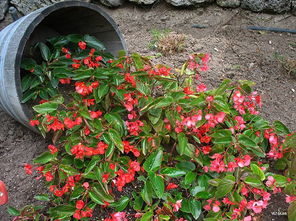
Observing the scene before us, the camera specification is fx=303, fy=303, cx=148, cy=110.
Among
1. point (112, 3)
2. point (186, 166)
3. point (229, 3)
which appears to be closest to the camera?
point (186, 166)

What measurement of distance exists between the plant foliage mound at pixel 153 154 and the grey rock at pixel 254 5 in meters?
1.92

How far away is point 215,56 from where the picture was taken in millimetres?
2820

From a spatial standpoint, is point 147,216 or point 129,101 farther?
point 129,101

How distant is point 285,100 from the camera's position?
2.36m

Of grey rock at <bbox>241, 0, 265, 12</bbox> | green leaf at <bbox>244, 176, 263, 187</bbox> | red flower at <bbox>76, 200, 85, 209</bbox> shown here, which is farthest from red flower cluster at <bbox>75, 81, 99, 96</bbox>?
grey rock at <bbox>241, 0, 265, 12</bbox>

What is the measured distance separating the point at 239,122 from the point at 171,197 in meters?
0.59

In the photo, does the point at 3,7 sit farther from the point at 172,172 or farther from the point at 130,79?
the point at 172,172

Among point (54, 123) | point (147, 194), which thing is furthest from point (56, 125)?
point (147, 194)

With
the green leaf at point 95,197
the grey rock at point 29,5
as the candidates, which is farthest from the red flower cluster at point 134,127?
the grey rock at point 29,5

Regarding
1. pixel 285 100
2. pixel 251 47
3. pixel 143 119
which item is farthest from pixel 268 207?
pixel 251 47

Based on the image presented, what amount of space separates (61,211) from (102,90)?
0.69 metres

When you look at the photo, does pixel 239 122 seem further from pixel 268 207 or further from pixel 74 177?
pixel 74 177

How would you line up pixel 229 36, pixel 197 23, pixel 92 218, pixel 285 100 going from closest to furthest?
pixel 92 218
pixel 285 100
pixel 229 36
pixel 197 23

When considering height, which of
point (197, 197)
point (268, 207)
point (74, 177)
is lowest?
point (268, 207)
